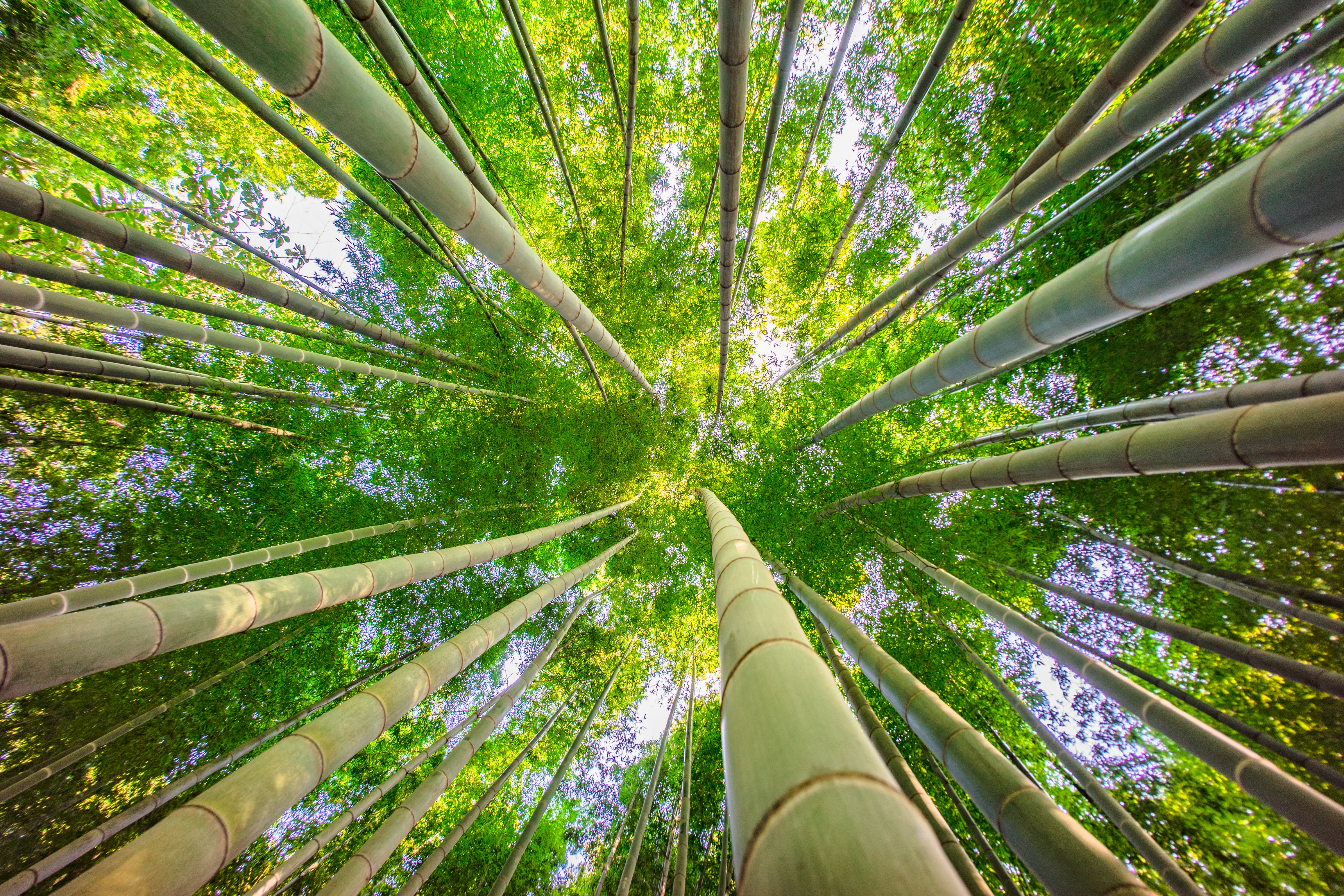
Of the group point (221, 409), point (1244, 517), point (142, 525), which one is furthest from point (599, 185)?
point (1244, 517)

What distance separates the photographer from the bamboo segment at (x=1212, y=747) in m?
2.58

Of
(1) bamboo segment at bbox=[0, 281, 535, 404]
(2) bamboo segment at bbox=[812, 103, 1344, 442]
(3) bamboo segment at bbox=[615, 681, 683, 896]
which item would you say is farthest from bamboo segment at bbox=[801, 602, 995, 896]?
(1) bamboo segment at bbox=[0, 281, 535, 404]

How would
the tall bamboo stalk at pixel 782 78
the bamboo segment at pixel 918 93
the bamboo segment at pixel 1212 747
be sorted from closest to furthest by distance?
the bamboo segment at pixel 1212 747
the tall bamboo stalk at pixel 782 78
the bamboo segment at pixel 918 93

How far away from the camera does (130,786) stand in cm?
530

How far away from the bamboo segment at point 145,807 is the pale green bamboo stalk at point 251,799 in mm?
4525

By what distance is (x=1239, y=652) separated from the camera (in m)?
3.65

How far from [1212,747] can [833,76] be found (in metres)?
6.72

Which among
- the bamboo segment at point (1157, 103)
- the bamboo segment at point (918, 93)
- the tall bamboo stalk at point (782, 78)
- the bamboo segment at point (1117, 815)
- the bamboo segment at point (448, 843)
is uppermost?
the bamboo segment at point (918, 93)

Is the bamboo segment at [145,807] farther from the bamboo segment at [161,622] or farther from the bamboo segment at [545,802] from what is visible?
the bamboo segment at [161,622]

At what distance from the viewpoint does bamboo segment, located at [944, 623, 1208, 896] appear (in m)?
3.06

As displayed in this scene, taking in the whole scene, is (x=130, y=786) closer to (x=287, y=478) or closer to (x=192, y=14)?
(x=287, y=478)

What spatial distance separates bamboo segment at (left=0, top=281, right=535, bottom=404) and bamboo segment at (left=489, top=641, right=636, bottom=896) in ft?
18.9

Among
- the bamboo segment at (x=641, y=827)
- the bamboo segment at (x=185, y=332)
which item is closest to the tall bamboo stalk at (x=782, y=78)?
the bamboo segment at (x=185, y=332)

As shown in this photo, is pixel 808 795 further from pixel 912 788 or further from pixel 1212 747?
pixel 1212 747
